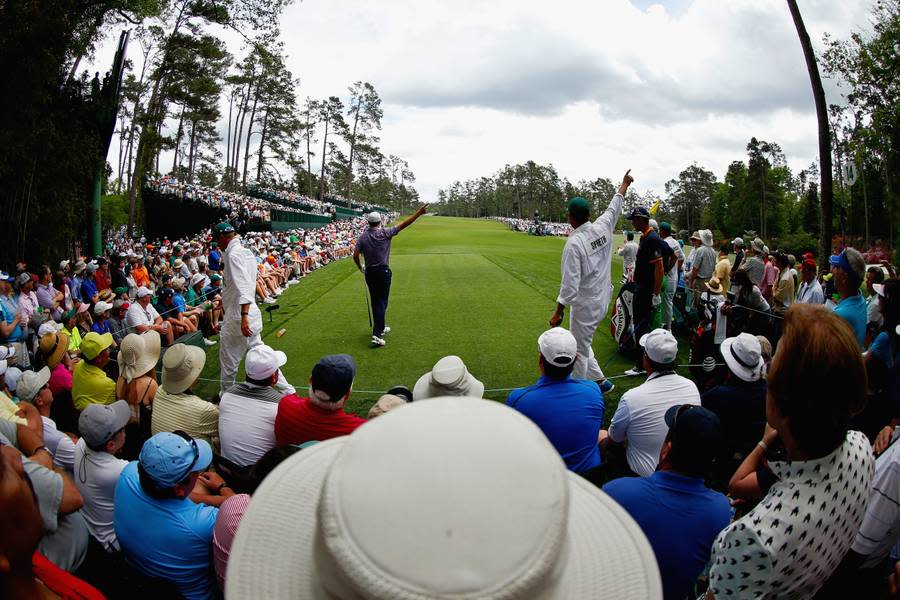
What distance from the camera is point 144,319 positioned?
7.85 m

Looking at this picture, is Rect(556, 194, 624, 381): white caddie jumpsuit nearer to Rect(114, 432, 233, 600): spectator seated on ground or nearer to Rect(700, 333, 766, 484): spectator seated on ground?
Rect(700, 333, 766, 484): spectator seated on ground

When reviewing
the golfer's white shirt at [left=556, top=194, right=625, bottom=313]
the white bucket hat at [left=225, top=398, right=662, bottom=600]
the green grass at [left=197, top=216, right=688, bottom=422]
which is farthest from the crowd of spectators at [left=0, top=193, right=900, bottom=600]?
the golfer's white shirt at [left=556, top=194, right=625, bottom=313]

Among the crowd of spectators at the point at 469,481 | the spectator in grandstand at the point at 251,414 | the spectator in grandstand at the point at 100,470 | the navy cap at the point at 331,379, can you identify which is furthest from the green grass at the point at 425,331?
the spectator in grandstand at the point at 100,470

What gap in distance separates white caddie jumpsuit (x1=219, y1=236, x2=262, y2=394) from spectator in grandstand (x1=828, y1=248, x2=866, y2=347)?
19.2 ft

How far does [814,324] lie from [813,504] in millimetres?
569

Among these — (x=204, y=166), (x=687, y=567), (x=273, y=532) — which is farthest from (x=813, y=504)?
(x=204, y=166)

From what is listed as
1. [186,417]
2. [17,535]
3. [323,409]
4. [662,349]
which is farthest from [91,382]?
[662,349]

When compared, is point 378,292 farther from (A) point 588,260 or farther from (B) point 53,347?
(B) point 53,347

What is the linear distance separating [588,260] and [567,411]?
8.88ft

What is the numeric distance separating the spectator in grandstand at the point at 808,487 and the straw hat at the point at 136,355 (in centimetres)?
453

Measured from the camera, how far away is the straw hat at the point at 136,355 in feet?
14.9

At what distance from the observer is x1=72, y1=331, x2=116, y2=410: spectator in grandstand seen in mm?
4695

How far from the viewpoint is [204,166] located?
2306 inches

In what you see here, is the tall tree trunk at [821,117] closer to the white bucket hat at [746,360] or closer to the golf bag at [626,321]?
the golf bag at [626,321]
